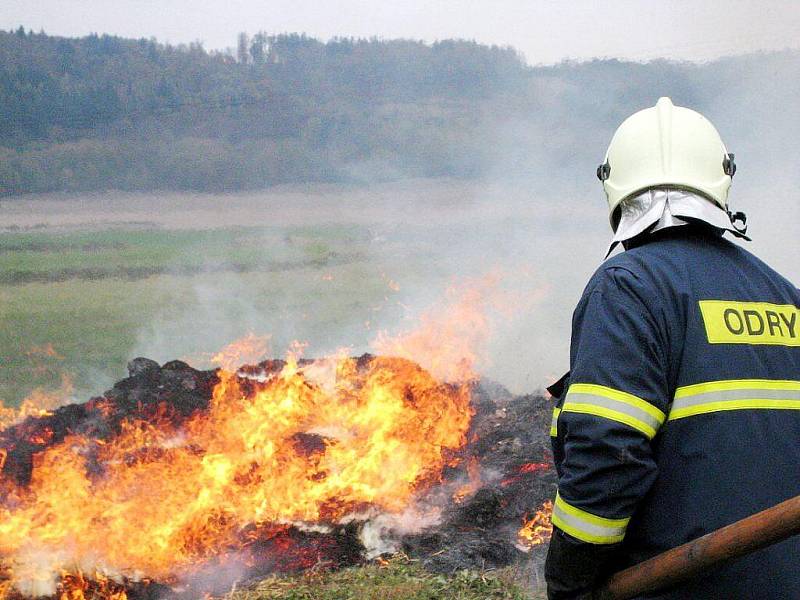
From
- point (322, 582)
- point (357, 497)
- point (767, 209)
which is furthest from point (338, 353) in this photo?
point (767, 209)

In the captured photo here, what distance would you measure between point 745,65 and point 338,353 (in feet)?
22.9

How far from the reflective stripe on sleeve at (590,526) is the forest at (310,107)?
989cm

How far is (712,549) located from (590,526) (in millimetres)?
283

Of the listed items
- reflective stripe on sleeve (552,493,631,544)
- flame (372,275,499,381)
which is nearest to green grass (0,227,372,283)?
flame (372,275,499,381)

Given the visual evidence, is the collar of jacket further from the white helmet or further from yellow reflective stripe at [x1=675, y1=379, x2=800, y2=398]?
yellow reflective stripe at [x1=675, y1=379, x2=800, y2=398]

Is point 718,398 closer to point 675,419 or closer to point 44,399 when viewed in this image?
point 675,419

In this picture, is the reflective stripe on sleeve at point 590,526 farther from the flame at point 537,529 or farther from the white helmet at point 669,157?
the flame at point 537,529

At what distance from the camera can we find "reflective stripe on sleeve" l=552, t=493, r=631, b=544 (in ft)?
6.00

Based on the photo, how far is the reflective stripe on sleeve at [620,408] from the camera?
176cm

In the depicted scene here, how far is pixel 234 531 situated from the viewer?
17.7ft

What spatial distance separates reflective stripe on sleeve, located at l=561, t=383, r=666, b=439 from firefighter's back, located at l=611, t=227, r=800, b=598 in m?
0.07

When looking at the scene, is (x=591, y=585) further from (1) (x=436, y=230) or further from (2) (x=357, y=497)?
(1) (x=436, y=230)

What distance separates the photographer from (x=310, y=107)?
11.4 m

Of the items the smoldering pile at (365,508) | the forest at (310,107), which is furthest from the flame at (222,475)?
the forest at (310,107)
